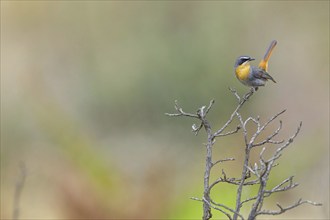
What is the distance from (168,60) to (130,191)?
4.63 m

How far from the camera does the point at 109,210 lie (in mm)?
10203

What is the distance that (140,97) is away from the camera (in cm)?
1550

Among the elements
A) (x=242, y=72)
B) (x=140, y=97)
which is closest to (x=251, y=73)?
(x=242, y=72)

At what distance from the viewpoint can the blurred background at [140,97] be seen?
11148 mm

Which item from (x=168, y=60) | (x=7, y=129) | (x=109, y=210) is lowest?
(x=109, y=210)

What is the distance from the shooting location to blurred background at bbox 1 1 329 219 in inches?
439

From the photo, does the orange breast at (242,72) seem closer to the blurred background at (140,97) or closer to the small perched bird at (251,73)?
the small perched bird at (251,73)

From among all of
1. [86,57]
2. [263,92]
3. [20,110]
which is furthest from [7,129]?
[263,92]

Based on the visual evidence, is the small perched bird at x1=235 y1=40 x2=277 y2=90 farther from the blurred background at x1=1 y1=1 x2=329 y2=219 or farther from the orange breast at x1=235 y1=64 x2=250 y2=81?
the blurred background at x1=1 y1=1 x2=329 y2=219

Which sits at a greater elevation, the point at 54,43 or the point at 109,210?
the point at 54,43

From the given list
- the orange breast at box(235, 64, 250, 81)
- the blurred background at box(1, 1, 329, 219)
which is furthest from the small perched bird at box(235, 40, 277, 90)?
the blurred background at box(1, 1, 329, 219)

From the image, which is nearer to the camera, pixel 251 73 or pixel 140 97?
pixel 251 73

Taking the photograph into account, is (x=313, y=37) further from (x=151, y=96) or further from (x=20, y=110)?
(x=20, y=110)

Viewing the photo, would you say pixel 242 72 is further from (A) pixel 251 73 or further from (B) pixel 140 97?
(B) pixel 140 97
